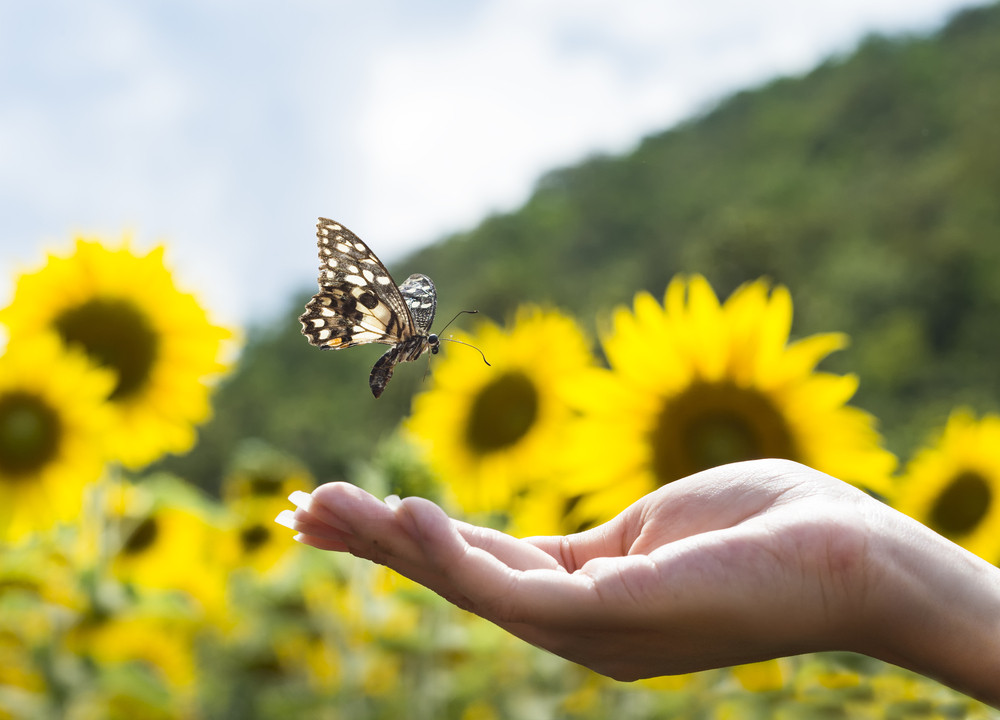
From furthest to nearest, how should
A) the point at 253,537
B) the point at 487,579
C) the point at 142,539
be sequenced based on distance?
the point at 253,537 → the point at 142,539 → the point at 487,579

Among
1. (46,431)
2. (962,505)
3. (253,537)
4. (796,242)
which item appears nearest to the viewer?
(46,431)

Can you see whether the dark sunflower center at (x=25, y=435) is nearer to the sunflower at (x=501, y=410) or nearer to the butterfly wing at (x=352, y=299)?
the sunflower at (x=501, y=410)

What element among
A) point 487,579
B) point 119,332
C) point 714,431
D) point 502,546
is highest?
point 119,332

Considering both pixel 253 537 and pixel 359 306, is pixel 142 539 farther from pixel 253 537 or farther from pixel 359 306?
pixel 359 306

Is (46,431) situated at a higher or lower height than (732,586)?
higher

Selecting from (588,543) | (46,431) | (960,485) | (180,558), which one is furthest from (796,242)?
(588,543)

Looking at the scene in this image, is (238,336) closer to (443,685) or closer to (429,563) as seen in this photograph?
(443,685)

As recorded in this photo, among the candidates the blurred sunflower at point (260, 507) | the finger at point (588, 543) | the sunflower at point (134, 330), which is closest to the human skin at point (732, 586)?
the finger at point (588, 543)

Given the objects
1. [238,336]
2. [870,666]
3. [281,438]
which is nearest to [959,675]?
[870,666]
